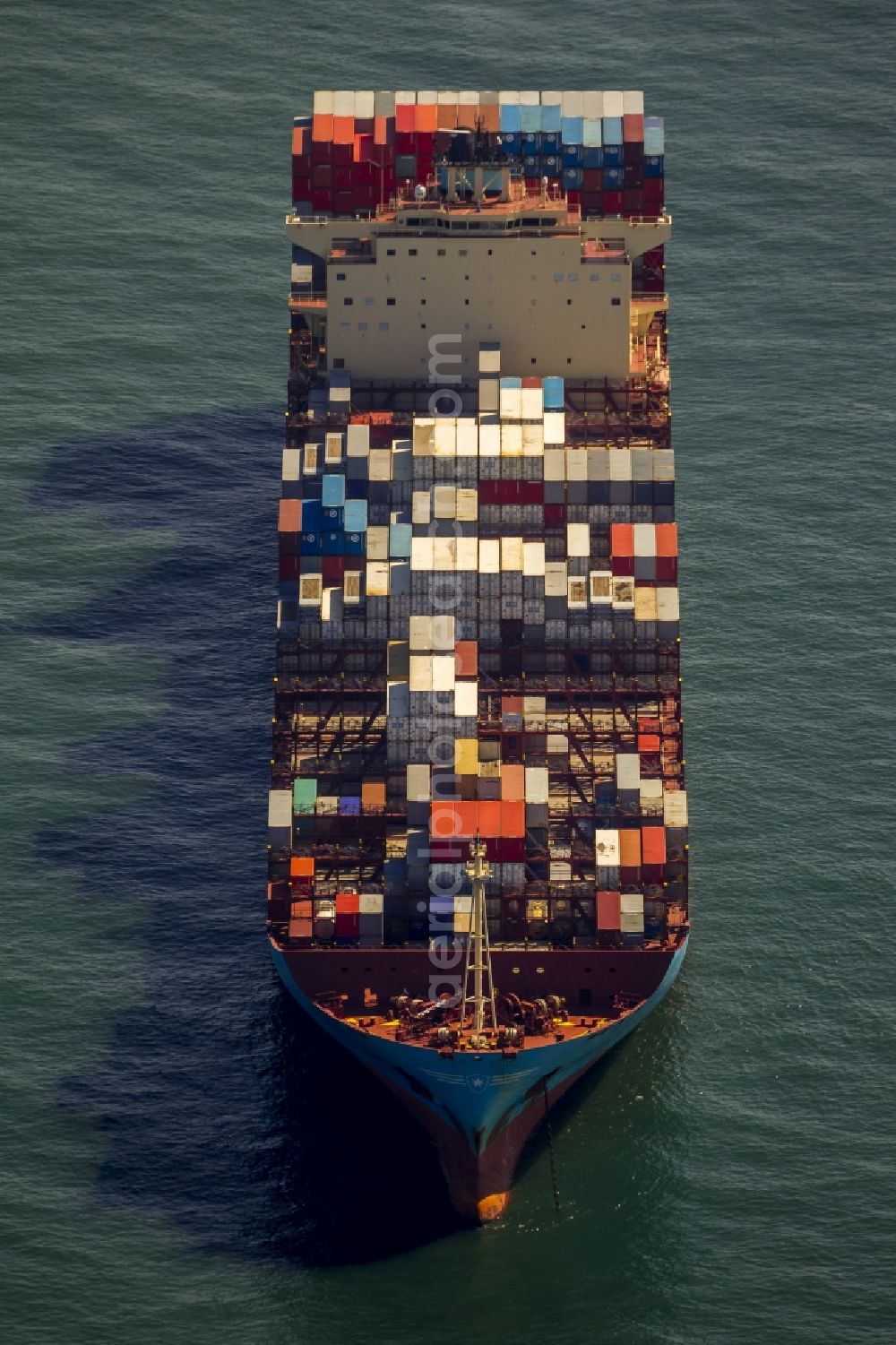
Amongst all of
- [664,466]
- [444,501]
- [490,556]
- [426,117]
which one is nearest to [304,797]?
[490,556]

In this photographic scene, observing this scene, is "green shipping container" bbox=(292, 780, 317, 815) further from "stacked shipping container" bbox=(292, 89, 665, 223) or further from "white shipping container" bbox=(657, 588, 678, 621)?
"stacked shipping container" bbox=(292, 89, 665, 223)

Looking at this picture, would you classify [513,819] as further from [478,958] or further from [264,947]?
[264,947]

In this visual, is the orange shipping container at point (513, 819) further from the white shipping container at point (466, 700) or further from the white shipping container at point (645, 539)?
the white shipping container at point (645, 539)

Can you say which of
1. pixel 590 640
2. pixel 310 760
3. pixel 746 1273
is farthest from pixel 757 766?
pixel 746 1273

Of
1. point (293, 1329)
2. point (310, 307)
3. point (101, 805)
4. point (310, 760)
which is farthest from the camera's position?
point (310, 307)

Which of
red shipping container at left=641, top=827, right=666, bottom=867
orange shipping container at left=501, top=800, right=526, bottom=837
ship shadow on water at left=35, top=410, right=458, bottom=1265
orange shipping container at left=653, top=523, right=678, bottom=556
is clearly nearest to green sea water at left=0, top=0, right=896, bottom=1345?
ship shadow on water at left=35, top=410, right=458, bottom=1265

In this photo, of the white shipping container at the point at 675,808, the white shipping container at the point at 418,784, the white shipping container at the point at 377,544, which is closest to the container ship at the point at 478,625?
the white shipping container at the point at 377,544

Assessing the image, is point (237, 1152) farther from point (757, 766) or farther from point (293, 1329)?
point (757, 766)
